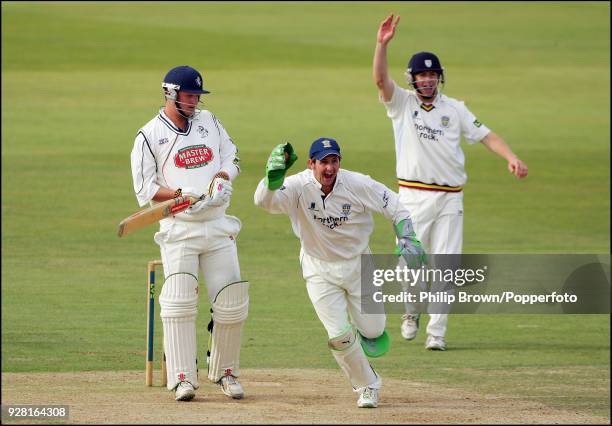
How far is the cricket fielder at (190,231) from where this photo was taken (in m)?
8.10

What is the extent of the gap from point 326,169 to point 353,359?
47.7 inches

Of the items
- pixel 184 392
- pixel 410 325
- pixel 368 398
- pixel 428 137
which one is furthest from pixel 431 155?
pixel 184 392

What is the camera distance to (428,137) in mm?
10758

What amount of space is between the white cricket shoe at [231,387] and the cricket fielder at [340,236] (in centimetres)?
67

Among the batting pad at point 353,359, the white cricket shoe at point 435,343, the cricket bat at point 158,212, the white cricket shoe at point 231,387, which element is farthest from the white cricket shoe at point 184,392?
the white cricket shoe at point 435,343

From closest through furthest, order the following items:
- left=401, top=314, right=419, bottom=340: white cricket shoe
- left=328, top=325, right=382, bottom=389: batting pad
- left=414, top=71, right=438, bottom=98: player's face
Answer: left=328, top=325, right=382, bottom=389: batting pad < left=414, top=71, right=438, bottom=98: player's face < left=401, top=314, right=419, bottom=340: white cricket shoe

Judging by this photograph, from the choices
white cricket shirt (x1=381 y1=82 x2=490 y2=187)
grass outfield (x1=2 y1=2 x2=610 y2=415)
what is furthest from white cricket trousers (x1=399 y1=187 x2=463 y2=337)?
grass outfield (x1=2 y1=2 x2=610 y2=415)

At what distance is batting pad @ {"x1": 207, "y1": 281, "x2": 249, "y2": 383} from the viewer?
8.22 m

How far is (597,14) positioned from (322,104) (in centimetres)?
1540

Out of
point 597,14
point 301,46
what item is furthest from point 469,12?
point 301,46

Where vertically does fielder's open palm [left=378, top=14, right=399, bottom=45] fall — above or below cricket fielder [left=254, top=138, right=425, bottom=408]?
above

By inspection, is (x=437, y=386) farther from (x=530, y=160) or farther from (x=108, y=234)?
(x=530, y=160)

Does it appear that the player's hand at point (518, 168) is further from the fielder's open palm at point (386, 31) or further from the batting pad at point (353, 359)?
the batting pad at point (353, 359)

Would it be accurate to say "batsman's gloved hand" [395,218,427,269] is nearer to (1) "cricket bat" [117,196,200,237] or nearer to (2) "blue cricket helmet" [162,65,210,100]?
(1) "cricket bat" [117,196,200,237]
